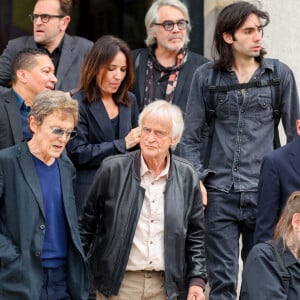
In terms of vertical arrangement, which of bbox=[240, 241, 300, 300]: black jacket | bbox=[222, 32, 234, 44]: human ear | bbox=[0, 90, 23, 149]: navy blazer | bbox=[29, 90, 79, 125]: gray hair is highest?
bbox=[222, 32, 234, 44]: human ear

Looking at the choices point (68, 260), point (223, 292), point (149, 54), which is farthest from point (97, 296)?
point (149, 54)

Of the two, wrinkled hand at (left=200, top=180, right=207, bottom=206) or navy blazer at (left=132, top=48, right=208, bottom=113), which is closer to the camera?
wrinkled hand at (left=200, top=180, right=207, bottom=206)

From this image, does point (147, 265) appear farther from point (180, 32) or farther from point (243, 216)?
point (180, 32)

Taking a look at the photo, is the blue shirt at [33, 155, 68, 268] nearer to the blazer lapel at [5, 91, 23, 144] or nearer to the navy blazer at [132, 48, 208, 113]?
the blazer lapel at [5, 91, 23, 144]

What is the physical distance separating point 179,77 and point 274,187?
1.40 metres

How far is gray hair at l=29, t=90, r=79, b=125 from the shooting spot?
252 inches

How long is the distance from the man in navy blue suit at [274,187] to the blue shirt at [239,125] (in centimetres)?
38

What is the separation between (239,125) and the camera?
737 cm

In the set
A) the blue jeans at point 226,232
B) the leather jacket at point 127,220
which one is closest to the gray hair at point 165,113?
the leather jacket at point 127,220

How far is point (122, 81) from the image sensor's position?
7.59 meters

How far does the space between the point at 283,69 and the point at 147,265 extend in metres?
1.80

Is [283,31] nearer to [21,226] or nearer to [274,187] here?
[274,187]

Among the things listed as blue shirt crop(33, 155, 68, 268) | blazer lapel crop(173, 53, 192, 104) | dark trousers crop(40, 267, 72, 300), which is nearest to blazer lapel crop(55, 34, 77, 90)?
blazer lapel crop(173, 53, 192, 104)

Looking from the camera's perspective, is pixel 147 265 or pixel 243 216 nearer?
pixel 147 265
